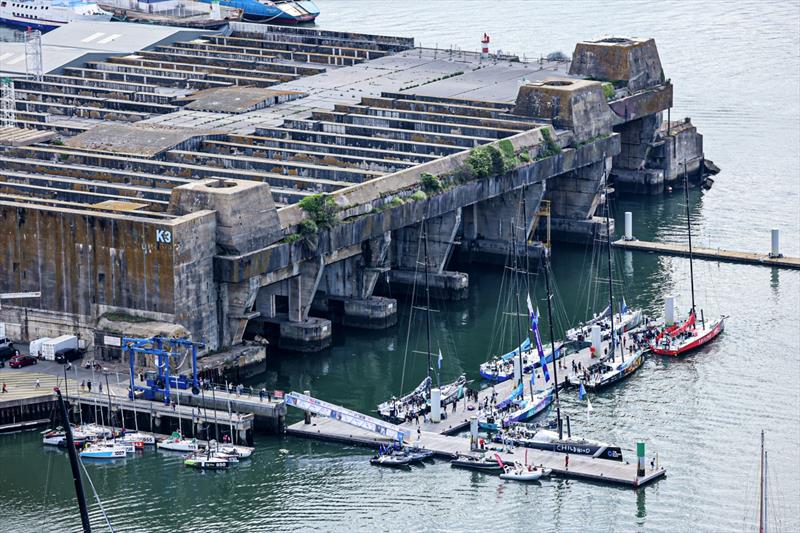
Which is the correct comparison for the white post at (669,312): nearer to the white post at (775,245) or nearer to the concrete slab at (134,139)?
the white post at (775,245)

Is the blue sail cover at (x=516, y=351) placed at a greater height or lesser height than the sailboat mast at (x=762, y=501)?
greater

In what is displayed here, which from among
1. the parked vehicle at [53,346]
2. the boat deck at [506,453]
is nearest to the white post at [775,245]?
the boat deck at [506,453]

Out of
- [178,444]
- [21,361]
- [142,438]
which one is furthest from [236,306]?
[178,444]

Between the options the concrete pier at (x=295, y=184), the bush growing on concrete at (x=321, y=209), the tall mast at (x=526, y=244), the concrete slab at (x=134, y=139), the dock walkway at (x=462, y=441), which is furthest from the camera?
the concrete slab at (x=134, y=139)

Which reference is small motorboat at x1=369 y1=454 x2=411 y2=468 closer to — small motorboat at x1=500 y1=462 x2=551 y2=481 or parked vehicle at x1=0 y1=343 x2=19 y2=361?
small motorboat at x1=500 y1=462 x2=551 y2=481

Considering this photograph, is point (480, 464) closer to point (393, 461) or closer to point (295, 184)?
point (393, 461)

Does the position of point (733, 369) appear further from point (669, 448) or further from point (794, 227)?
point (794, 227)
